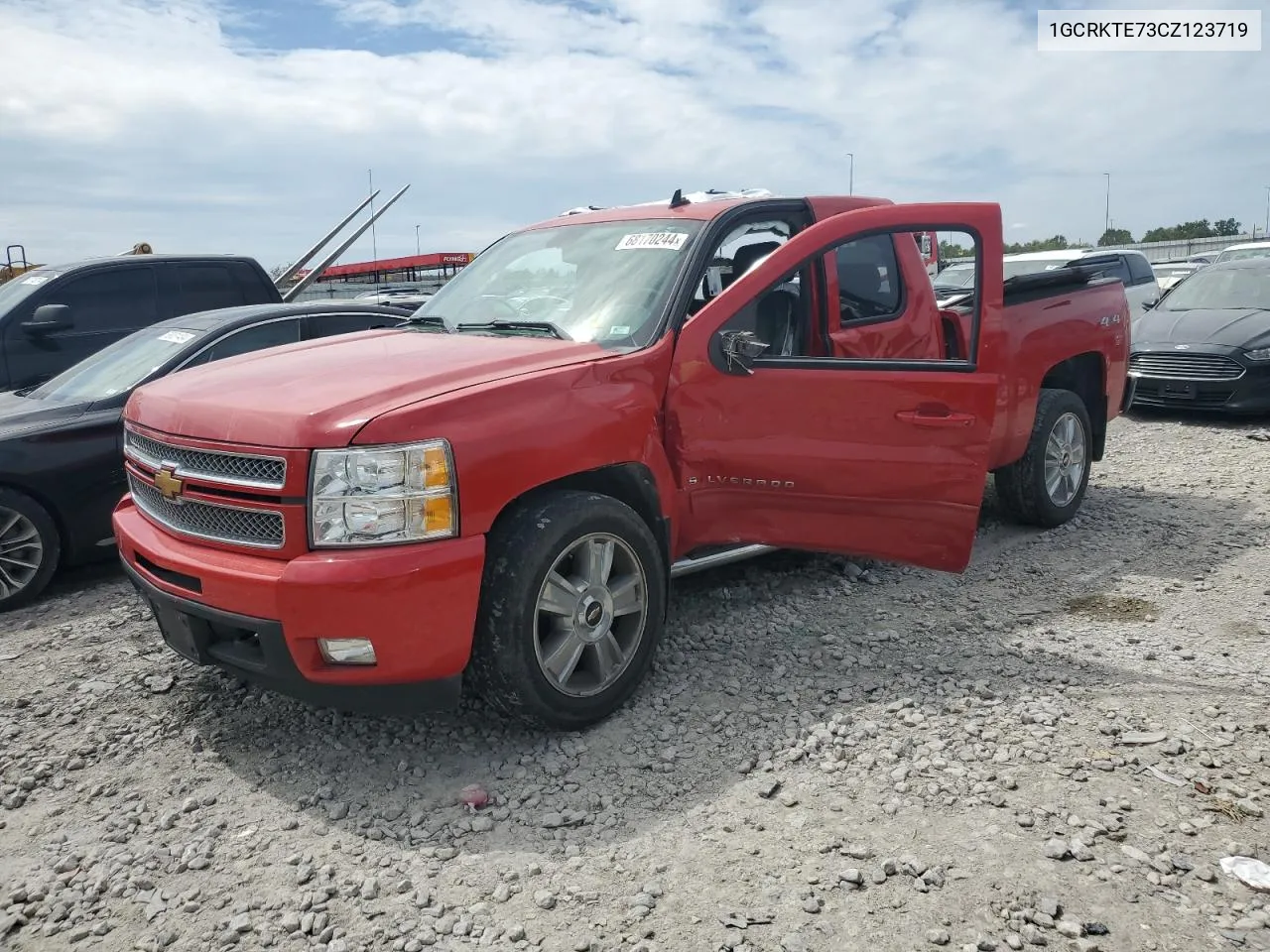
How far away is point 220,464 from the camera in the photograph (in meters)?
3.40

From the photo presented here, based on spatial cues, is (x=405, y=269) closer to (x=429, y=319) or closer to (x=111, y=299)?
(x=111, y=299)

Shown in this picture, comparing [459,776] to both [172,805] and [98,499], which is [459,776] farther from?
[98,499]

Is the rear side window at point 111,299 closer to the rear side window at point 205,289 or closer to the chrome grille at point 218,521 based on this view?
the rear side window at point 205,289

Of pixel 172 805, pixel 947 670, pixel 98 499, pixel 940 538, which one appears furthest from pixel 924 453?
pixel 98 499

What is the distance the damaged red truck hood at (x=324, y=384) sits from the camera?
3.23 meters

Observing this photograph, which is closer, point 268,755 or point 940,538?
point 268,755

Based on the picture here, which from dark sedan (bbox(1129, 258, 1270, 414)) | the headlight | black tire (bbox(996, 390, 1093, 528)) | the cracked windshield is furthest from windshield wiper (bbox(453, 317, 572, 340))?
dark sedan (bbox(1129, 258, 1270, 414))

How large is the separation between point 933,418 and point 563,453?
1.63 meters

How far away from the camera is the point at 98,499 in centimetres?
567

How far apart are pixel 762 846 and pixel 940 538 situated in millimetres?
1784

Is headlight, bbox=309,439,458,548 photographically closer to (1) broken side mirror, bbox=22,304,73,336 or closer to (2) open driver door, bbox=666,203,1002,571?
(2) open driver door, bbox=666,203,1002,571

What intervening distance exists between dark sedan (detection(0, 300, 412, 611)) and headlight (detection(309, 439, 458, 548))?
2963mm

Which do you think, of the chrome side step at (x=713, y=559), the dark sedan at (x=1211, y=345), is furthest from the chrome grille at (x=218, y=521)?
the dark sedan at (x=1211, y=345)

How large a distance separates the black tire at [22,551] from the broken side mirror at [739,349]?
3871 mm
